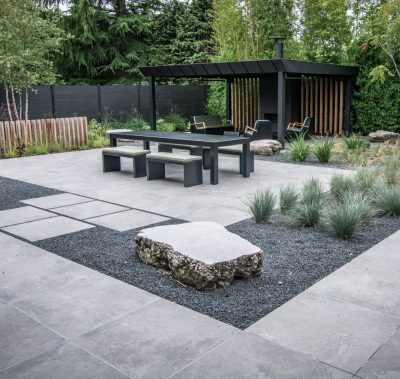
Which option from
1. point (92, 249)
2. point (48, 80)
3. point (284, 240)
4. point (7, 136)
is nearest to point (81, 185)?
point (92, 249)

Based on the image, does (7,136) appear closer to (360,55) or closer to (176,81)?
(360,55)

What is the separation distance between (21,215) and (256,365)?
4193 mm

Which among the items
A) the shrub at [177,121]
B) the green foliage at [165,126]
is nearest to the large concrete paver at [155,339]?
the green foliage at [165,126]

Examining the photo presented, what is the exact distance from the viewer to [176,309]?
3232 millimetres

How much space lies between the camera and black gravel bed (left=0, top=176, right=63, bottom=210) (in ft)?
21.8

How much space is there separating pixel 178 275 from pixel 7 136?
945 centimetres

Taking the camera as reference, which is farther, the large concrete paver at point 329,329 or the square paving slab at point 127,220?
the square paving slab at point 127,220

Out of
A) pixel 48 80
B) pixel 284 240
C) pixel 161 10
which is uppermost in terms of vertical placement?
pixel 161 10

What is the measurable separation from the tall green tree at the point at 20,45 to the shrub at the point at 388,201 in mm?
9792

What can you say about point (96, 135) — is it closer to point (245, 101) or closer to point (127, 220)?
point (245, 101)

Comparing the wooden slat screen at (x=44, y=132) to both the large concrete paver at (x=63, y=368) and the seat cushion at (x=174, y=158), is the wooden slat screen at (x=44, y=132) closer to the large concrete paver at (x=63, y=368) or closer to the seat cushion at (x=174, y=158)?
the seat cushion at (x=174, y=158)

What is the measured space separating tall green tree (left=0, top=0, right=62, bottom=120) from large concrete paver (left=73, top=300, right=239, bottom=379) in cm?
1083

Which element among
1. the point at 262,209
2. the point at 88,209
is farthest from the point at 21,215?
the point at 262,209

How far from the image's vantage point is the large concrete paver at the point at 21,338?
8.75ft
